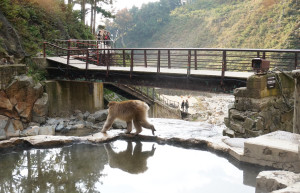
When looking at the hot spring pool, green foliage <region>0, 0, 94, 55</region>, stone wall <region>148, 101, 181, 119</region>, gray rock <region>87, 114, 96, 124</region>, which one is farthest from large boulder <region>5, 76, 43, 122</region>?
stone wall <region>148, 101, 181, 119</region>

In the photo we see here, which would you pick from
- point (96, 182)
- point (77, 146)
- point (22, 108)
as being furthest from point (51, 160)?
point (22, 108)

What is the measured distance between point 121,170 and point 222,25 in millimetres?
51172

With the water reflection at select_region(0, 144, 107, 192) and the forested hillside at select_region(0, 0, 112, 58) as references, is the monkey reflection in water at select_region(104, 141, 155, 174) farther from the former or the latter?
the forested hillside at select_region(0, 0, 112, 58)

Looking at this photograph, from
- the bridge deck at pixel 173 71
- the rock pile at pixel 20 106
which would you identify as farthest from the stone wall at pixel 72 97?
the bridge deck at pixel 173 71

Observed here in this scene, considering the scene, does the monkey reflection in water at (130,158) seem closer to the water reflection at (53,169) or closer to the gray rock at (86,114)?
the water reflection at (53,169)

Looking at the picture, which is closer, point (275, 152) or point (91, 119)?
point (275, 152)

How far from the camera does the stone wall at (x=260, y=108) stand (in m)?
7.92

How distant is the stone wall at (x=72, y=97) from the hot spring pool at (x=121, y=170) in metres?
10.3

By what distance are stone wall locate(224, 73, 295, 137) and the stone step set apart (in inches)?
123

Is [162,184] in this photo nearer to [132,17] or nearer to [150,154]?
[150,154]

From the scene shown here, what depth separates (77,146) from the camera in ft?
19.5

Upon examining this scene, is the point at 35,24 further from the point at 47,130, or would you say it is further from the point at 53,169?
the point at 53,169

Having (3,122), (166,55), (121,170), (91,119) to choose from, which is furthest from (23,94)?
(121,170)

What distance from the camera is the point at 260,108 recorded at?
7.87m
